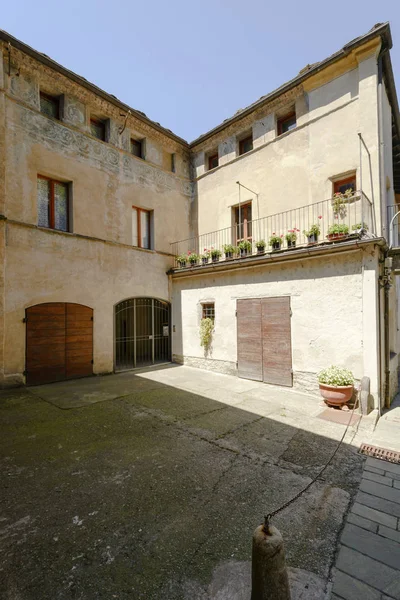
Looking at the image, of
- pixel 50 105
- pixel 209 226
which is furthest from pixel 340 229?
pixel 50 105

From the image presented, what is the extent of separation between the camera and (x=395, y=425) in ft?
19.3

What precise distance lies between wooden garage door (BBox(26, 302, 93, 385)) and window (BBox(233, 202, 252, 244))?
627 centimetres

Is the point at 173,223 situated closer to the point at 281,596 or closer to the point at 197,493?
the point at 197,493

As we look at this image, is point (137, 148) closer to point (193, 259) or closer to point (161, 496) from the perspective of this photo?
point (193, 259)

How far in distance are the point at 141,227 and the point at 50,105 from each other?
482 centimetres

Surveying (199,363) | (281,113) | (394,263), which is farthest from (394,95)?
(199,363)

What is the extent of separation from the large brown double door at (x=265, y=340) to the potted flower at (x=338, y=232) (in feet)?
6.67

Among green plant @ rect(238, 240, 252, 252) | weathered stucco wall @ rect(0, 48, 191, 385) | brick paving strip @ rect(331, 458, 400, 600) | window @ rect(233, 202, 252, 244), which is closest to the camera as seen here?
brick paving strip @ rect(331, 458, 400, 600)

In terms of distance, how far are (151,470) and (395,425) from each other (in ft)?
16.4

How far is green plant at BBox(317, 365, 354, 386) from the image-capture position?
6688mm

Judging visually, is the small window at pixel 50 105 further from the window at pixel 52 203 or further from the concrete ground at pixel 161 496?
the concrete ground at pixel 161 496

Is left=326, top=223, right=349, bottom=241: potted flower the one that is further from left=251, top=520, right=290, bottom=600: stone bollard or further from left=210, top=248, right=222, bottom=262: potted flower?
left=251, top=520, right=290, bottom=600: stone bollard

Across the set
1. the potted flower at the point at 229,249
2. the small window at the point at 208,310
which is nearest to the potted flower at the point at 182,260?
the small window at the point at 208,310

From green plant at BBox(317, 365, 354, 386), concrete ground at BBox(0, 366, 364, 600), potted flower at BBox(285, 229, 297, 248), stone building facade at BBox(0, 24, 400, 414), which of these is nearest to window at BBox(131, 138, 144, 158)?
stone building facade at BBox(0, 24, 400, 414)
